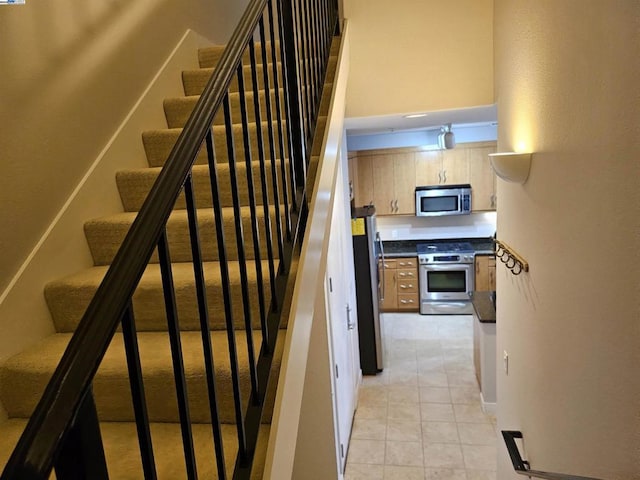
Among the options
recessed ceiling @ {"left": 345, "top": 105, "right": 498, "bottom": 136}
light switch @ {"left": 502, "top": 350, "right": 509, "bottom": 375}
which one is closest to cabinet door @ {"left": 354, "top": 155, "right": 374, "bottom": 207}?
recessed ceiling @ {"left": 345, "top": 105, "right": 498, "bottom": 136}

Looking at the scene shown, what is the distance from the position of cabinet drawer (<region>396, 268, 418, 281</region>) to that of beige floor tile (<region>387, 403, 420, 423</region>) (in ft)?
8.32

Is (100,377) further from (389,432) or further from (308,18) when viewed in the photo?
(389,432)

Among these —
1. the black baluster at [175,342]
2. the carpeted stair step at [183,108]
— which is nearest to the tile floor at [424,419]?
the carpeted stair step at [183,108]

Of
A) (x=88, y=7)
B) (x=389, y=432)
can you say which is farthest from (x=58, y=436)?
(x=389, y=432)

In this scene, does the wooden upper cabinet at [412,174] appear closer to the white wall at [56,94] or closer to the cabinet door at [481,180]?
the cabinet door at [481,180]

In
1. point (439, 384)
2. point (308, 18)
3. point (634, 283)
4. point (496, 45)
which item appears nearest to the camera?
point (634, 283)

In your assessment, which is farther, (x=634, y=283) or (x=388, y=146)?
(x=388, y=146)

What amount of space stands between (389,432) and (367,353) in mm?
1083

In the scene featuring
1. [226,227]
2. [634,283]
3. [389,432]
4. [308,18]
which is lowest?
[389,432]

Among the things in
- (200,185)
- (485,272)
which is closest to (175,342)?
(200,185)

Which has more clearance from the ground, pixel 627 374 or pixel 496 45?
pixel 496 45

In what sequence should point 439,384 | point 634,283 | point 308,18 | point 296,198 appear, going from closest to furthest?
point 634,283
point 296,198
point 308,18
point 439,384

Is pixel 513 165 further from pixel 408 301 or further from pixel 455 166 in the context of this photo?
pixel 408 301

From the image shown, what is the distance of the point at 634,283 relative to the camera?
3.15 ft
